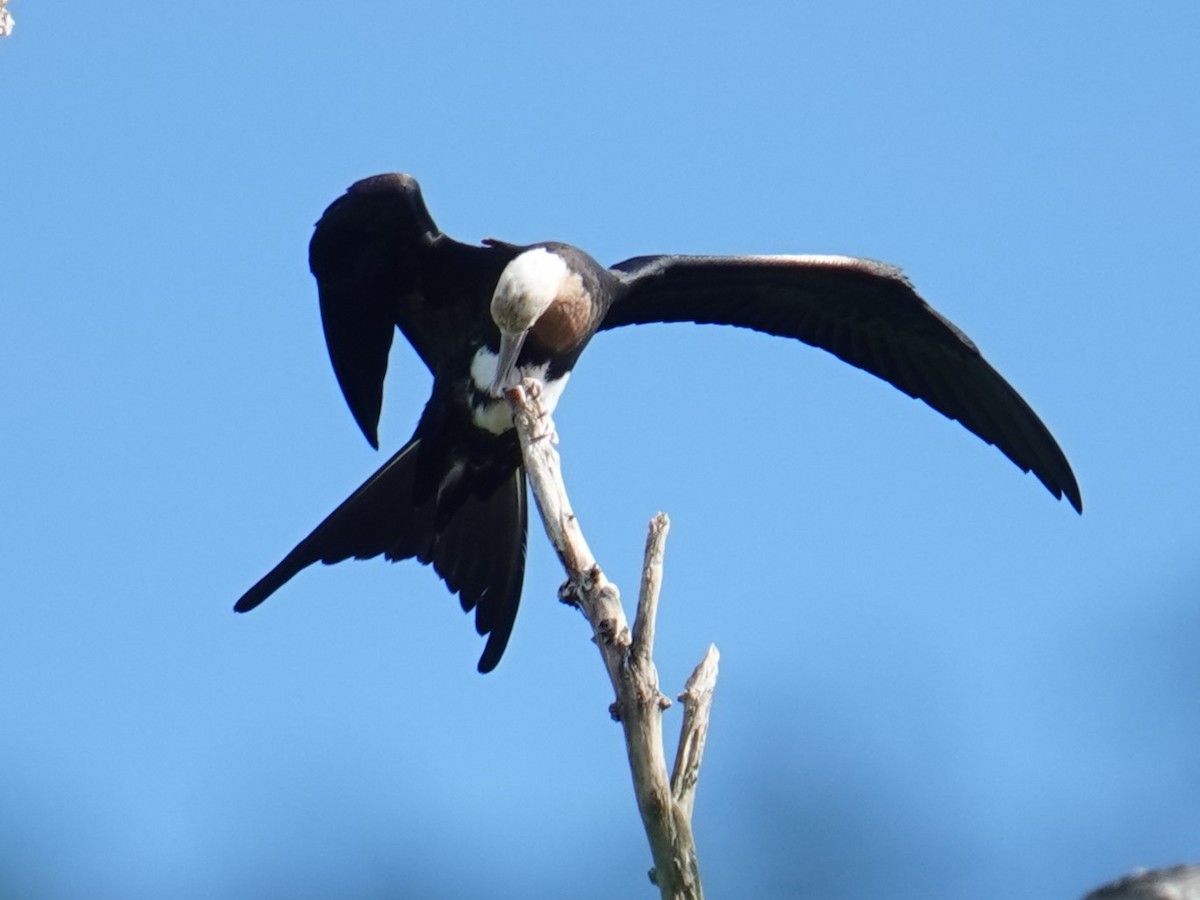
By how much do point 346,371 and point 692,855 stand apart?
307 cm

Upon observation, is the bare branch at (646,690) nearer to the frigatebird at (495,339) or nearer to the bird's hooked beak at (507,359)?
the bird's hooked beak at (507,359)

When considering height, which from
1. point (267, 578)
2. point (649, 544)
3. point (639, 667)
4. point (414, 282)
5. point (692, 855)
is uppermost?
point (414, 282)

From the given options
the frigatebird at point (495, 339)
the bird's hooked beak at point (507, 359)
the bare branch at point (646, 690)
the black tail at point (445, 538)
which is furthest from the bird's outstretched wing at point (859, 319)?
the bare branch at point (646, 690)

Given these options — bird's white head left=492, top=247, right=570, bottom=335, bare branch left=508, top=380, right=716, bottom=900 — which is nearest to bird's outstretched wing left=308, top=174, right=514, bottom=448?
bird's white head left=492, top=247, right=570, bottom=335

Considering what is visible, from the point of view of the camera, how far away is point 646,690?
4594 mm

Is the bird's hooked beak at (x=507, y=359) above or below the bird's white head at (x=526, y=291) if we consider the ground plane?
below

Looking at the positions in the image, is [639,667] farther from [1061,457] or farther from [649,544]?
[1061,457]

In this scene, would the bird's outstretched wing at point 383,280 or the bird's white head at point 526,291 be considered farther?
the bird's outstretched wing at point 383,280

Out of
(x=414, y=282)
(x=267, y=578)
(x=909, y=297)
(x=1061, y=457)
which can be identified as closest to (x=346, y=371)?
(x=414, y=282)

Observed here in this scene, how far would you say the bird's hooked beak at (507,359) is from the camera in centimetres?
634

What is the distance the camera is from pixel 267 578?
6199mm

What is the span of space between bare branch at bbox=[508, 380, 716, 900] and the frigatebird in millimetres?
1369

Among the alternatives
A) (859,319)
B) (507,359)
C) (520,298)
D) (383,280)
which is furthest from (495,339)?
(859,319)

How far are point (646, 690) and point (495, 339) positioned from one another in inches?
86.0
